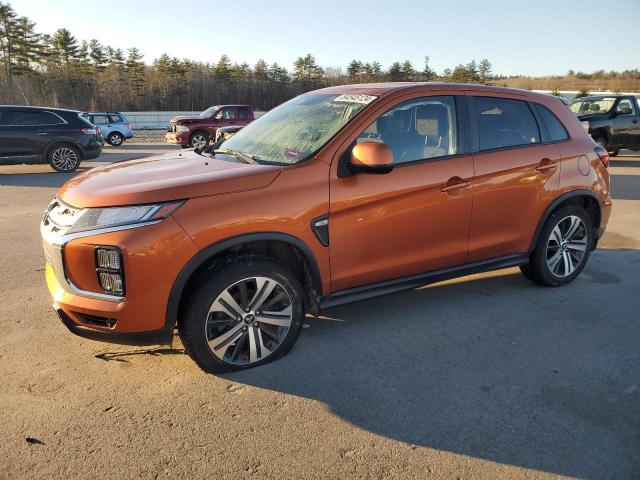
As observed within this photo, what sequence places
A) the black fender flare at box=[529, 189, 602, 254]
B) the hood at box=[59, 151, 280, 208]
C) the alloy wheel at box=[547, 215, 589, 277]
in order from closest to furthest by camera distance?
the hood at box=[59, 151, 280, 208] → the black fender flare at box=[529, 189, 602, 254] → the alloy wheel at box=[547, 215, 589, 277]

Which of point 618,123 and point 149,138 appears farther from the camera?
point 149,138

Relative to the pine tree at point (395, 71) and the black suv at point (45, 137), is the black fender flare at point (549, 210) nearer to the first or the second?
the black suv at point (45, 137)

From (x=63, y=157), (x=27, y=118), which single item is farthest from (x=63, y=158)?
(x=27, y=118)

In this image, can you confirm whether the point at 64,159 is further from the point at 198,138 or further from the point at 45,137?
the point at 198,138

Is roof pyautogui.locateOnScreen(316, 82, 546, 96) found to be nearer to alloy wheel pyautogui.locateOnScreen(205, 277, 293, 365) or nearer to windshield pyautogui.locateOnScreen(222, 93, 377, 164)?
windshield pyautogui.locateOnScreen(222, 93, 377, 164)

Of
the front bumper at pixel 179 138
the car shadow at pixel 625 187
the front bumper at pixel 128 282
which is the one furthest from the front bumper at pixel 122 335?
the front bumper at pixel 179 138

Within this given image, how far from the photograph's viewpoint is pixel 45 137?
40.7 ft

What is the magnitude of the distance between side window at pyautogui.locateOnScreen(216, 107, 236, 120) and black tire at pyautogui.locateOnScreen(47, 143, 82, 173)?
8.44m

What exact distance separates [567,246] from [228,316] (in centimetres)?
334

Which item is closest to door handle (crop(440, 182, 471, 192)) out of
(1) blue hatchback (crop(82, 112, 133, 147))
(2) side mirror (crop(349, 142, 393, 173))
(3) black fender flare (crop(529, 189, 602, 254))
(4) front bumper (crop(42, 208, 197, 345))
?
(2) side mirror (crop(349, 142, 393, 173))

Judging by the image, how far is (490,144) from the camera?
4.05m

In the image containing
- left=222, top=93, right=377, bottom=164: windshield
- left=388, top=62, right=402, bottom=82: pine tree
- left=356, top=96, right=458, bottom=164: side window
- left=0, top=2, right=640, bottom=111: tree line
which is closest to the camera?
left=222, top=93, right=377, bottom=164: windshield

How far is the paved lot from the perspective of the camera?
241 centimetres

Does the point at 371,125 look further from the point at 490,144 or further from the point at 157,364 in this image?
the point at 157,364
